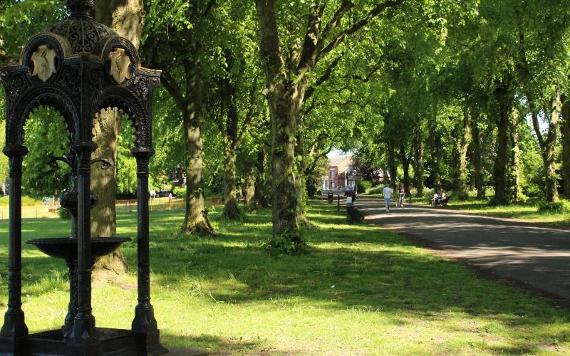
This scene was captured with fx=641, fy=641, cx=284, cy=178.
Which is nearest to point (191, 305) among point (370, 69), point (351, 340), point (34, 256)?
point (351, 340)

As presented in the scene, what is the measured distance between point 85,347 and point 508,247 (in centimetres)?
1408

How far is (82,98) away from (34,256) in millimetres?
14021

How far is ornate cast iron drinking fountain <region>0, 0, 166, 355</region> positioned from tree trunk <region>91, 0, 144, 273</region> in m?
4.83

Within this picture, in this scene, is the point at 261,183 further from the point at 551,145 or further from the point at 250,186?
the point at 551,145

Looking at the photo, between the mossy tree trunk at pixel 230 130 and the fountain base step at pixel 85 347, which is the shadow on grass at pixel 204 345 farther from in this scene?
the mossy tree trunk at pixel 230 130

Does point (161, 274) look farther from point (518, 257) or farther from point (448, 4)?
point (448, 4)

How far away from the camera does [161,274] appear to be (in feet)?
43.0

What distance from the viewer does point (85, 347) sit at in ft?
18.5

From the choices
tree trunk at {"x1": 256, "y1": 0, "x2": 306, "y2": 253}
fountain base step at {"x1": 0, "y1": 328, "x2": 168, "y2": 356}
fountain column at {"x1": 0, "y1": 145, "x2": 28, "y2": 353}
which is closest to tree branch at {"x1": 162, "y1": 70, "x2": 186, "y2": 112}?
tree trunk at {"x1": 256, "y1": 0, "x2": 306, "y2": 253}

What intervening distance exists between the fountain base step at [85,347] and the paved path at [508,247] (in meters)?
6.54

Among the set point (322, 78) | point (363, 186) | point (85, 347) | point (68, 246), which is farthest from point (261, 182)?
point (363, 186)

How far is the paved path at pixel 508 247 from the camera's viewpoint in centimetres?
1209

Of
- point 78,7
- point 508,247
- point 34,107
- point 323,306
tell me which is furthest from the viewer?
point 508,247

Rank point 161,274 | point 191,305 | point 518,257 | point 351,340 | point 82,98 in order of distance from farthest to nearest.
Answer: point 518,257 < point 161,274 < point 191,305 < point 351,340 < point 82,98
